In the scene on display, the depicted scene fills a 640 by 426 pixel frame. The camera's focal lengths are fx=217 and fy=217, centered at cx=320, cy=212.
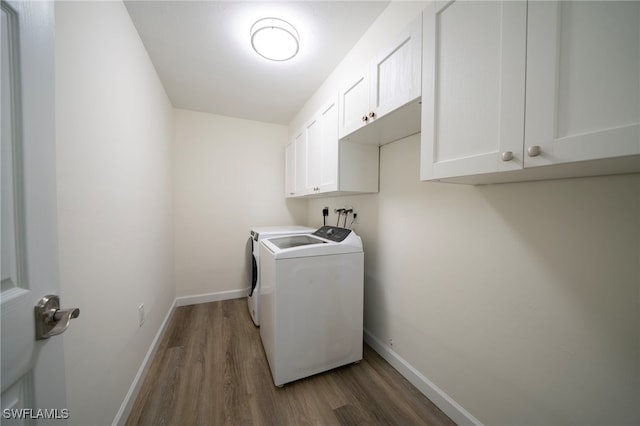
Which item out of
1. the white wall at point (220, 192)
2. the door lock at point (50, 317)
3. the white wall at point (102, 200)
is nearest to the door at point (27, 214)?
the door lock at point (50, 317)

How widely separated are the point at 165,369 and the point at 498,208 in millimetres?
2441

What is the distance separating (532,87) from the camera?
65 cm

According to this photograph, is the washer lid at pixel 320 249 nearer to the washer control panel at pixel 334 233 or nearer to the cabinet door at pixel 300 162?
the washer control panel at pixel 334 233

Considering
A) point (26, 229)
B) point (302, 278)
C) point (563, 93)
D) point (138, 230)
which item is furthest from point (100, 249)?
point (563, 93)

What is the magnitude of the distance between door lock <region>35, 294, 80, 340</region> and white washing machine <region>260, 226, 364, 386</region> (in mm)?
953

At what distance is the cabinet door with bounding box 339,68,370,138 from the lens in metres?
1.38

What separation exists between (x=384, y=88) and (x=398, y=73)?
109mm

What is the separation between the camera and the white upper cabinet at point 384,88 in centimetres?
105

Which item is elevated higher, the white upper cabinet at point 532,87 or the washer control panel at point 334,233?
the white upper cabinet at point 532,87

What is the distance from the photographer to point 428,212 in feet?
4.55

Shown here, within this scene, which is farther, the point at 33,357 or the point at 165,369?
the point at 165,369

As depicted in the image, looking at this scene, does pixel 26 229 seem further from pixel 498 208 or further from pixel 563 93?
pixel 498 208

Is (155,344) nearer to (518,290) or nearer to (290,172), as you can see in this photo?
(290,172)

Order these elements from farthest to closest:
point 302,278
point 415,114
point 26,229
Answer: point 302,278 < point 415,114 < point 26,229
